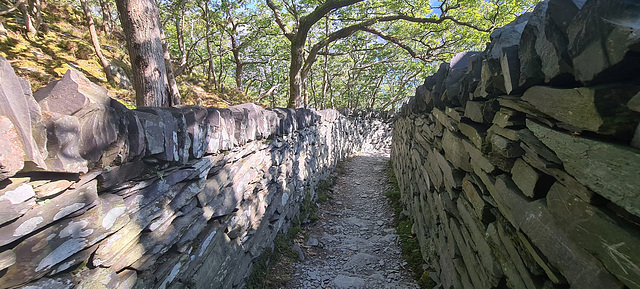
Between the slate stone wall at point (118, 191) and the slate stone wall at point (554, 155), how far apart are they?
6.69 feet

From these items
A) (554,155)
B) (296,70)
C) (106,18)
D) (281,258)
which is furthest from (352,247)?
(106,18)

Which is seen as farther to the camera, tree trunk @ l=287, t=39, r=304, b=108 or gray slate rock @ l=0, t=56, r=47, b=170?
tree trunk @ l=287, t=39, r=304, b=108

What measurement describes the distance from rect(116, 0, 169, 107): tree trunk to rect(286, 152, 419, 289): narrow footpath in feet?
10.0

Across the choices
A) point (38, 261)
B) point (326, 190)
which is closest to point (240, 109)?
point (38, 261)

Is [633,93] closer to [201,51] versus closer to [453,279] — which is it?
[453,279]

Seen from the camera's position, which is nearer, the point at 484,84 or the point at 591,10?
the point at 591,10

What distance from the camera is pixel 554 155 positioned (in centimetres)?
120

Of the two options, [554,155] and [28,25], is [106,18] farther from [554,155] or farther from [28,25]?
[554,155]

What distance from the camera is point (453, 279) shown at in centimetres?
233

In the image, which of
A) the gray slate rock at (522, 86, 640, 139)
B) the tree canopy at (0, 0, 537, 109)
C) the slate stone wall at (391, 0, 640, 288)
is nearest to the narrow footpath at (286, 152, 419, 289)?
the slate stone wall at (391, 0, 640, 288)

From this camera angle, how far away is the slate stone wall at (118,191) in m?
1.01

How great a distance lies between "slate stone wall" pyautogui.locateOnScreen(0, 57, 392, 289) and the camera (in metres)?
1.01

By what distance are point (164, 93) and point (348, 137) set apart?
8.49 metres

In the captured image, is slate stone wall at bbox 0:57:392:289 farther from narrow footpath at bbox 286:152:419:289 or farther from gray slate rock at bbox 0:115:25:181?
narrow footpath at bbox 286:152:419:289
